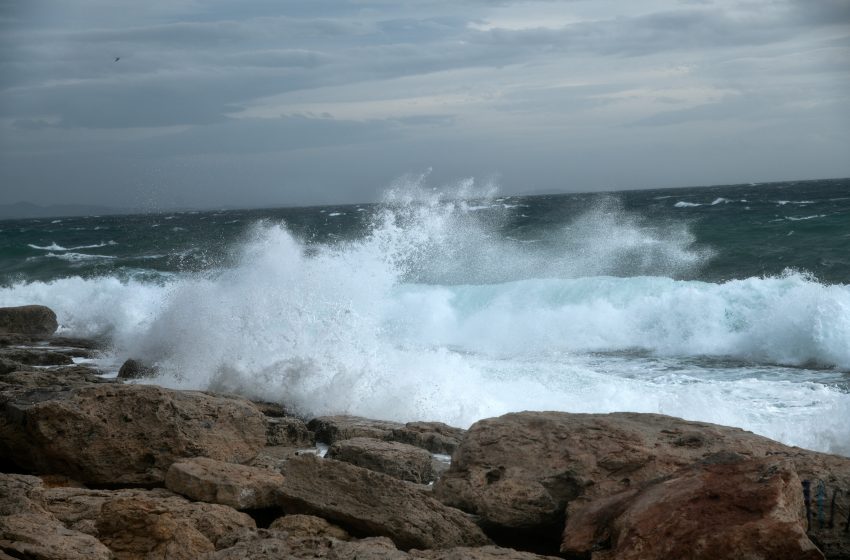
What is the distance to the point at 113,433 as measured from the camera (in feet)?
19.6

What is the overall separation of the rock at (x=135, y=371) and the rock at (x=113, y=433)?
4040 millimetres

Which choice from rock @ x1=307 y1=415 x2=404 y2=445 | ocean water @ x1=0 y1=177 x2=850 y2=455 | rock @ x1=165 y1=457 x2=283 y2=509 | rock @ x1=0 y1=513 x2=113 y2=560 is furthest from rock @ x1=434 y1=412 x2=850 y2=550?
ocean water @ x1=0 y1=177 x2=850 y2=455

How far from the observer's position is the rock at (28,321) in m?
16.2

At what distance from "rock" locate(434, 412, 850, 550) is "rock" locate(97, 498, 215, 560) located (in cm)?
142

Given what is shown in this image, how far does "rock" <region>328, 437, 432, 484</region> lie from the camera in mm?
5688

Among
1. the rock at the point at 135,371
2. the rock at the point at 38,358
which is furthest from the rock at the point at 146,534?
the rock at the point at 38,358

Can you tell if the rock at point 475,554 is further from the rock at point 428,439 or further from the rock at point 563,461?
the rock at point 428,439

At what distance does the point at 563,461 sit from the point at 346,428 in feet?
8.17

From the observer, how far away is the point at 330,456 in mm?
5992

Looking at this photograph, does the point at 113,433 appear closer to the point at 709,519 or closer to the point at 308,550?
the point at 308,550

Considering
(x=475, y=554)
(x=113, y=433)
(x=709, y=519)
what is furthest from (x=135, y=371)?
(x=709, y=519)

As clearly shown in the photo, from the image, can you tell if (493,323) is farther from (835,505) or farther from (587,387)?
(835,505)

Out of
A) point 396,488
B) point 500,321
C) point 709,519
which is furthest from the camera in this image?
point 500,321

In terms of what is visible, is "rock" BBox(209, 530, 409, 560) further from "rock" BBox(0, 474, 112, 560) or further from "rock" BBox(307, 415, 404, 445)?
"rock" BBox(307, 415, 404, 445)
